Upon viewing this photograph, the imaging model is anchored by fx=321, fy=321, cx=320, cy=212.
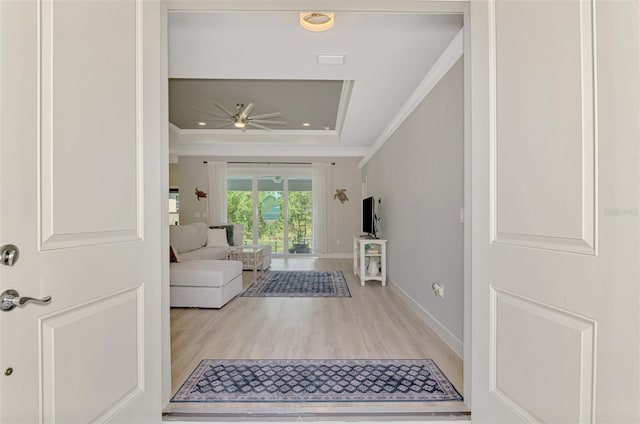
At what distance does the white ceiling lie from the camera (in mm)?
2209

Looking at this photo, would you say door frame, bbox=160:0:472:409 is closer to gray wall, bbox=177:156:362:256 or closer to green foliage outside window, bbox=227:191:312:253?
gray wall, bbox=177:156:362:256

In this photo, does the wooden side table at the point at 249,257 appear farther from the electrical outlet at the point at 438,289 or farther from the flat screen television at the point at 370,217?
the electrical outlet at the point at 438,289

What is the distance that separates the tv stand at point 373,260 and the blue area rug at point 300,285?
0.38 m

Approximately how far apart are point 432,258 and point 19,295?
2937 millimetres

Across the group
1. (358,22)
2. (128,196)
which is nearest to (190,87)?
(358,22)

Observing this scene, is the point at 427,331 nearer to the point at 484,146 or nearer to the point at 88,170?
the point at 484,146

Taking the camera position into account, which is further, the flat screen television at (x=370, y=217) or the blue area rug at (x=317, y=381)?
the flat screen television at (x=370, y=217)

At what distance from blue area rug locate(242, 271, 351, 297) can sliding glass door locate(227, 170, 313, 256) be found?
2.35 m

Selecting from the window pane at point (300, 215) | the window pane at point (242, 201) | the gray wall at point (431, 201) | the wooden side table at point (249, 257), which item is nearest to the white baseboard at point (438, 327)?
the gray wall at point (431, 201)

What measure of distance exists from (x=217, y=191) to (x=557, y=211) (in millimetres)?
7497

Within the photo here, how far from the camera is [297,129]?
6.84 metres

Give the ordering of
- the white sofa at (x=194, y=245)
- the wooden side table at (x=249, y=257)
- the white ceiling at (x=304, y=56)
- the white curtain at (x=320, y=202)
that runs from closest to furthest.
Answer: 1. the white ceiling at (x=304, y=56)
2. the white sofa at (x=194, y=245)
3. the wooden side table at (x=249, y=257)
4. the white curtain at (x=320, y=202)

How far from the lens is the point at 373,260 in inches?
199

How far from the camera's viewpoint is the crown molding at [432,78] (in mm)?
2439
